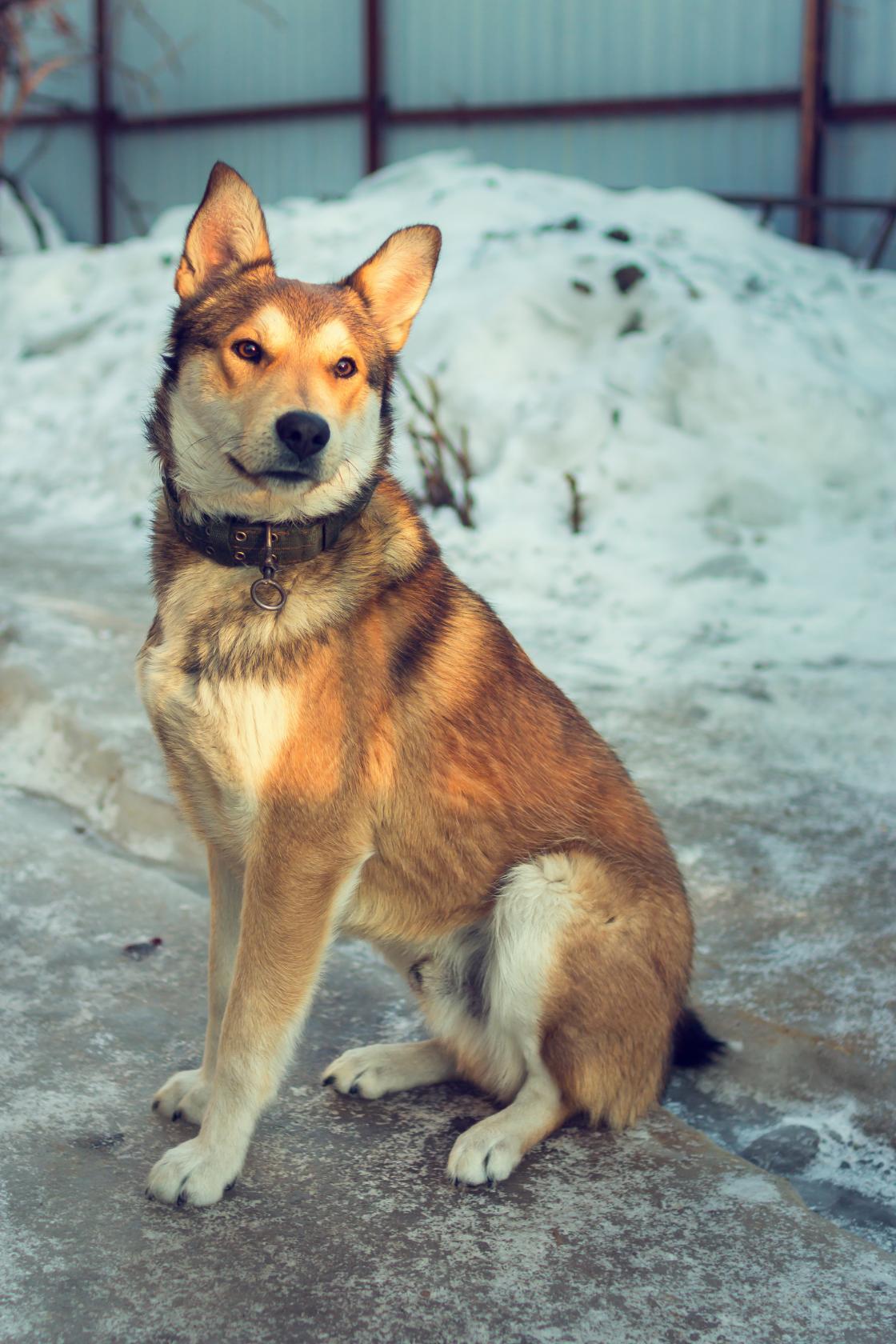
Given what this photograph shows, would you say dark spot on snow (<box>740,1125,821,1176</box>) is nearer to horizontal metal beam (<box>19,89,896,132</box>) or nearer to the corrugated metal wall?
the corrugated metal wall

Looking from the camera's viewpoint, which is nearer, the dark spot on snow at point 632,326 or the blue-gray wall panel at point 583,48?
the dark spot on snow at point 632,326

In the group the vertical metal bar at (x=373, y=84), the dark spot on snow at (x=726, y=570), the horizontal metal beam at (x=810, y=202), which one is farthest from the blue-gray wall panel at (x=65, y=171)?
the dark spot on snow at (x=726, y=570)

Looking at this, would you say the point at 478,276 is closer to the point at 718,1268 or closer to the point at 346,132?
the point at 346,132

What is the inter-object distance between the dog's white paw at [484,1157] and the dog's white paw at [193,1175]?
0.41 m

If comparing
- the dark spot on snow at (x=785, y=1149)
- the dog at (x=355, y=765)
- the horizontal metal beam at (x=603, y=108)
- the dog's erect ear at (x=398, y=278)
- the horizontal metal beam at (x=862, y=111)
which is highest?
the horizontal metal beam at (x=603, y=108)

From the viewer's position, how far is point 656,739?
4508 mm

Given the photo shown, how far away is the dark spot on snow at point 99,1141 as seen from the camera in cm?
243

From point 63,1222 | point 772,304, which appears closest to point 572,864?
point 63,1222

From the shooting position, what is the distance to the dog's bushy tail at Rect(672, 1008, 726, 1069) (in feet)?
8.95

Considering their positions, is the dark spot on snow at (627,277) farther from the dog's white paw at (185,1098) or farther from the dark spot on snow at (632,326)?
the dog's white paw at (185,1098)


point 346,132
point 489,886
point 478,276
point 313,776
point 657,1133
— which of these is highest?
point 346,132

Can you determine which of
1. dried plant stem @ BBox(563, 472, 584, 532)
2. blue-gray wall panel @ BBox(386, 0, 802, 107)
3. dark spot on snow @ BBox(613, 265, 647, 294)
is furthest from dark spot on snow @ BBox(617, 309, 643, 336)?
blue-gray wall panel @ BBox(386, 0, 802, 107)

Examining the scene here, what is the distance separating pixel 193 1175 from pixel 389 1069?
1.82 ft

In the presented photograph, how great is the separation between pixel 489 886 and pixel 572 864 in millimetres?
169
